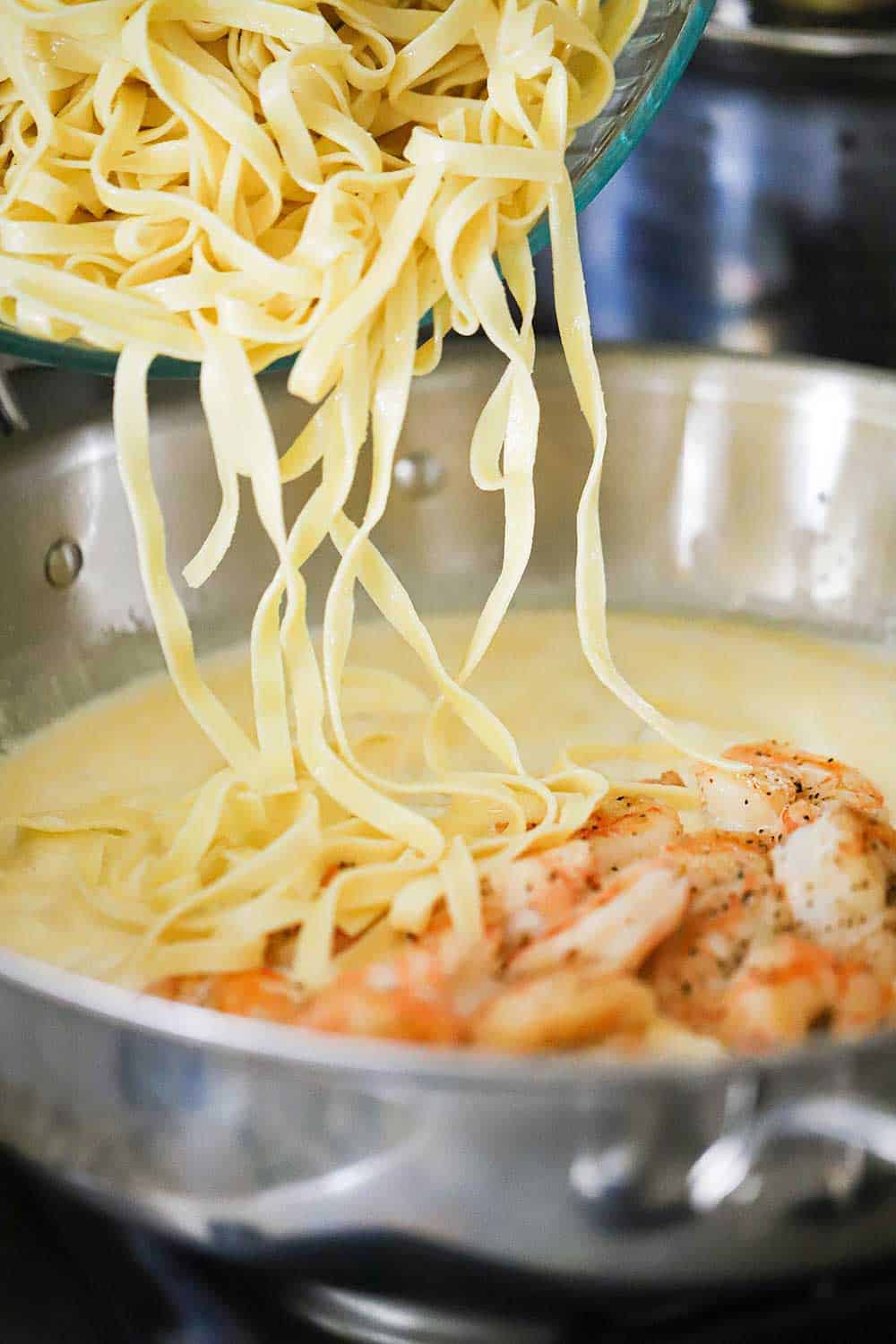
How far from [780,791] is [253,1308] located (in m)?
0.48

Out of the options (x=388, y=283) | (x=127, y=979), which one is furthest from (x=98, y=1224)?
(x=388, y=283)

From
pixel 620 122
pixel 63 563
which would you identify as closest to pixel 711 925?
pixel 620 122

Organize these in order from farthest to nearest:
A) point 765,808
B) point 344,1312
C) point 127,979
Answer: point 765,808
point 127,979
point 344,1312

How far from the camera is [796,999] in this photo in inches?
31.8

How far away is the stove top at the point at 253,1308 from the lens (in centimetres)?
81

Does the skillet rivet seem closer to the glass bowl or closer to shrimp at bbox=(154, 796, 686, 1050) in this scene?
the glass bowl

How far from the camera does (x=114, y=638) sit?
53.7 inches

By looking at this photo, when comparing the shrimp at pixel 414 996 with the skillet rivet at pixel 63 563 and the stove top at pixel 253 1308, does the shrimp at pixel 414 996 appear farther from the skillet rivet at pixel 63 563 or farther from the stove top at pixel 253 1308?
the skillet rivet at pixel 63 563

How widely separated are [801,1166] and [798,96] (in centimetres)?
139

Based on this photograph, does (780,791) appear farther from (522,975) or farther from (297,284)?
(297,284)

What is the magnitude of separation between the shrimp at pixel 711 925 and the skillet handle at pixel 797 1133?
0.15 m

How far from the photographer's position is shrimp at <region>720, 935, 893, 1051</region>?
798 millimetres

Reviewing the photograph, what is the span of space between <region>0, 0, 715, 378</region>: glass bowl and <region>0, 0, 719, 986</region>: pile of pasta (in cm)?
4

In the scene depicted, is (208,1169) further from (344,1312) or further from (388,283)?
(388,283)
